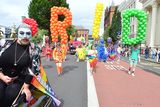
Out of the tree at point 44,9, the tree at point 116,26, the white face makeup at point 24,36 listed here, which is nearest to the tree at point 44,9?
the tree at point 44,9

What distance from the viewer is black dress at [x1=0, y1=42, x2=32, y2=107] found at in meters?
4.06

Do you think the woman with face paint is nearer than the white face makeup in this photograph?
Yes

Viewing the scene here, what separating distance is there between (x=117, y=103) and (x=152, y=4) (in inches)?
2016

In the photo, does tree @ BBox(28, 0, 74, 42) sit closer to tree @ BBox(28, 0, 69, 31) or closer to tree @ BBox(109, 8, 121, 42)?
tree @ BBox(28, 0, 69, 31)

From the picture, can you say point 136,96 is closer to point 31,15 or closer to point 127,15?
point 127,15

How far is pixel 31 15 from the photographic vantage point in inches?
2144

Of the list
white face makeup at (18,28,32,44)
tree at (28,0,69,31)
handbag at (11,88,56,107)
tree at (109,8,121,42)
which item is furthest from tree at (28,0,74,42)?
white face makeup at (18,28,32,44)

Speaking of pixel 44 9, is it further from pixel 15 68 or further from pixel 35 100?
pixel 15 68

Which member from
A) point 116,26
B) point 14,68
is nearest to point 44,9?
point 116,26

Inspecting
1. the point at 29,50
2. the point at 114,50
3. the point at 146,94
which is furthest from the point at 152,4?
the point at 29,50

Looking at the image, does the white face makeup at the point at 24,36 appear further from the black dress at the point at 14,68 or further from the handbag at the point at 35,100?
the handbag at the point at 35,100

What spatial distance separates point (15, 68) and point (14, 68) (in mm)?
12

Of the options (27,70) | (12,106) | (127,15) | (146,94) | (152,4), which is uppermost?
(152,4)

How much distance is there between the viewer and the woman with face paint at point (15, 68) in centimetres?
407
